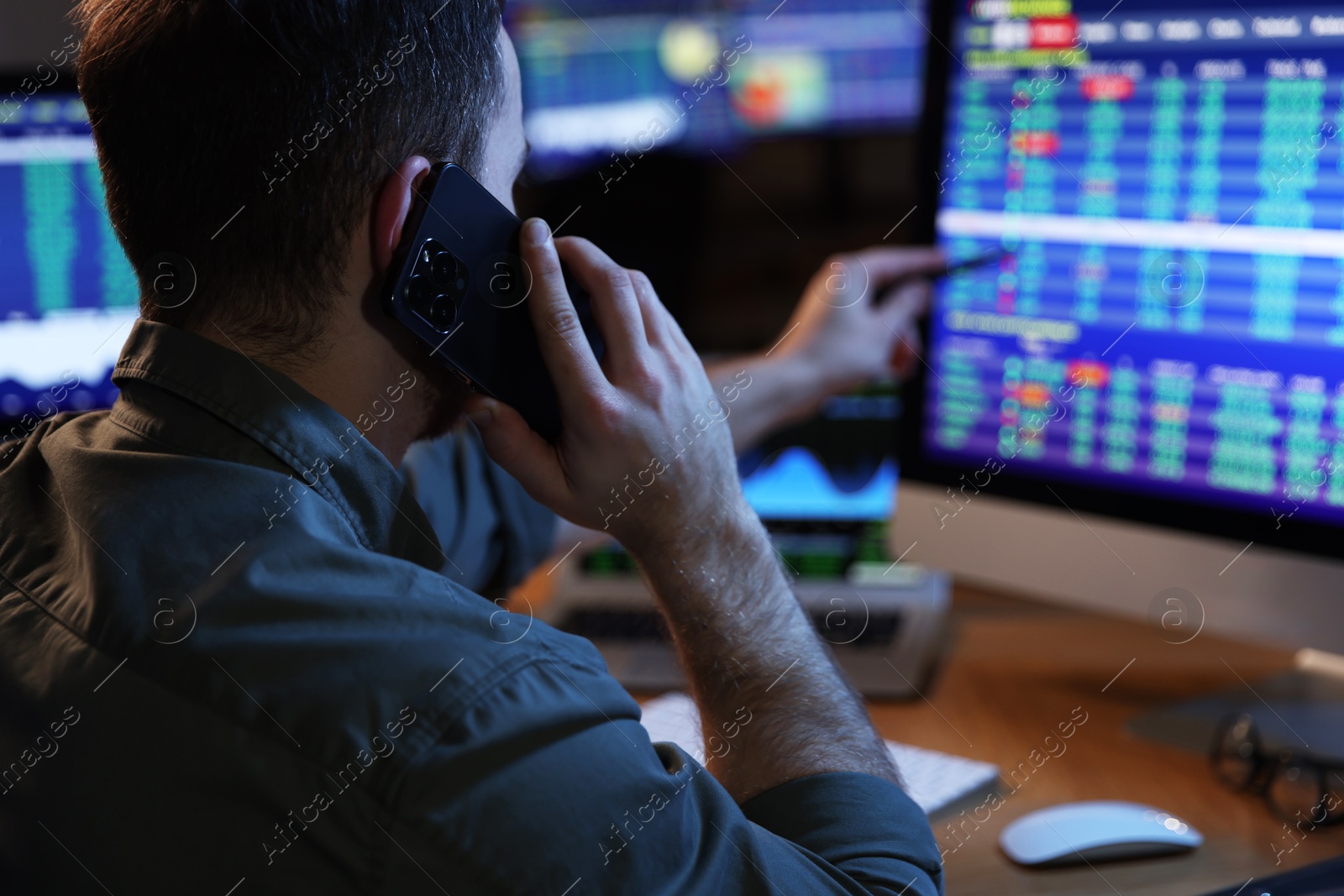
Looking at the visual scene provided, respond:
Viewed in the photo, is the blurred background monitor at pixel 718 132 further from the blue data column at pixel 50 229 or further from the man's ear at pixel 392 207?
the man's ear at pixel 392 207

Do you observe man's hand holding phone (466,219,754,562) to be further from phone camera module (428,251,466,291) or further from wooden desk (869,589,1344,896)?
wooden desk (869,589,1344,896)

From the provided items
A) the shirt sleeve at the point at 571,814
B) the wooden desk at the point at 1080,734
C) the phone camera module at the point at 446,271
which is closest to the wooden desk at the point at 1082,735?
the wooden desk at the point at 1080,734

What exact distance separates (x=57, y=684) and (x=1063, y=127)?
86cm

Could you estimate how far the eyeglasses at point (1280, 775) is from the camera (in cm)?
81

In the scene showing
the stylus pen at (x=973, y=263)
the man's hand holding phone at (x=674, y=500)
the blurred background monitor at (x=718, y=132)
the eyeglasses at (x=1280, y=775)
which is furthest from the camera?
the blurred background monitor at (x=718, y=132)

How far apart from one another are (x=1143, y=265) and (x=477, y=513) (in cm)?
60

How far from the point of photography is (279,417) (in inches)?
22.0

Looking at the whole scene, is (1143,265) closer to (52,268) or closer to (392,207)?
(392,207)

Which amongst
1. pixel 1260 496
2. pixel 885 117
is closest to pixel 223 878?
pixel 1260 496

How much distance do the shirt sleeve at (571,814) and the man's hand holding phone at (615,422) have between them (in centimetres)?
18

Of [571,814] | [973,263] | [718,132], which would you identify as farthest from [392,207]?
[718,132]

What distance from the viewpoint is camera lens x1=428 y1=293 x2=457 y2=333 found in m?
0.61

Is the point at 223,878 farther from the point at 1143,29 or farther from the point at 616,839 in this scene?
the point at 1143,29

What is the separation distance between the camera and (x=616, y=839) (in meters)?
0.46
